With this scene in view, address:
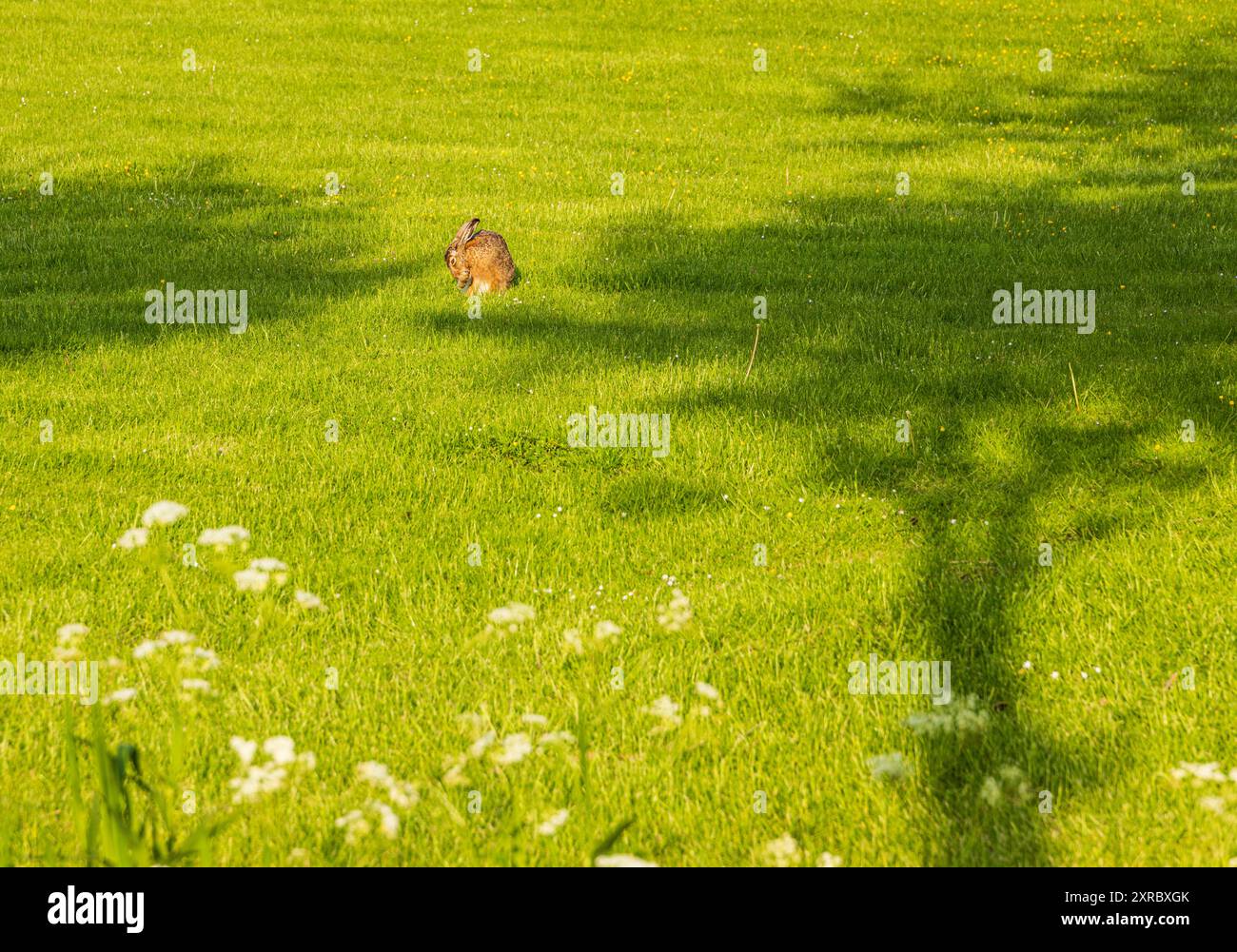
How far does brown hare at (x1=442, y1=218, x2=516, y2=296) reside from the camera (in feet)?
33.6

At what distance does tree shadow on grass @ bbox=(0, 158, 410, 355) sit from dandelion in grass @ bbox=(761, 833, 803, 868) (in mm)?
7294

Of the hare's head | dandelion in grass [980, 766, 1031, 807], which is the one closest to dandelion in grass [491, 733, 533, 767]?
dandelion in grass [980, 766, 1031, 807]

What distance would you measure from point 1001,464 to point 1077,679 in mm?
2389

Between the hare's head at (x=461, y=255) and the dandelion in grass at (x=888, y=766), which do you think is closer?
the dandelion in grass at (x=888, y=766)

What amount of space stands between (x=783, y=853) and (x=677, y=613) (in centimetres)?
117

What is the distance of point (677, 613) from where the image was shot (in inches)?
173

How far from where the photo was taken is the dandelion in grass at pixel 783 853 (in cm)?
331

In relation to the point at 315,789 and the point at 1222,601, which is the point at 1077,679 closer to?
the point at 1222,601

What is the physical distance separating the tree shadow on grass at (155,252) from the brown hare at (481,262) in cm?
91

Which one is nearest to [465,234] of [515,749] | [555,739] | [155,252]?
[155,252]

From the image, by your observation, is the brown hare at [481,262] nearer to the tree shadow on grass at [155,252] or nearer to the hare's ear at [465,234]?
the hare's ear at [465,234]

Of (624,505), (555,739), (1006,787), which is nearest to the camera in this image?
(555,739)

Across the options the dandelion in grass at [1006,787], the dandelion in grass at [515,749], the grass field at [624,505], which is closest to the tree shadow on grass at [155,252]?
the grass field at [624,505]

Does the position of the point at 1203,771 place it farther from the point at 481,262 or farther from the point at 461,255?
the point at 461,255
